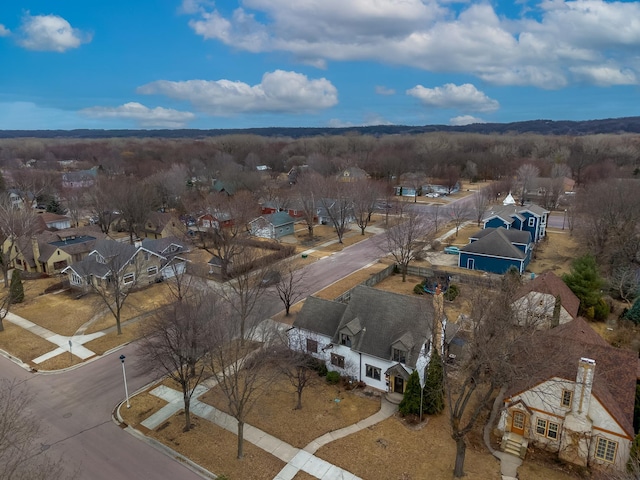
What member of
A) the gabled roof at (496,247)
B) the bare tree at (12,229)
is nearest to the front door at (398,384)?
the gabled roof at (496,247)

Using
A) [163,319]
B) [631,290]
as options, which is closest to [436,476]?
[163,319]

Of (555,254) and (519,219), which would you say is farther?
(519,219)

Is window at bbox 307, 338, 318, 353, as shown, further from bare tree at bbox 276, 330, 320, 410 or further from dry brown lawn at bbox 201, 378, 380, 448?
dry brown lawn at bbox 201, 378, 380, 448

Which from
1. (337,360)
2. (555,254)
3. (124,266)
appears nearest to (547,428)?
(337,360)

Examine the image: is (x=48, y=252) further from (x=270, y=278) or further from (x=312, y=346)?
(x=312, y=346)

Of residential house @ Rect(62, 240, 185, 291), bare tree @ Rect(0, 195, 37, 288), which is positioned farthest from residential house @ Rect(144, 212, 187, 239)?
bare tree @ Rect(0, 195, 37, 288)

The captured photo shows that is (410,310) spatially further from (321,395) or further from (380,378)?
(321,395)

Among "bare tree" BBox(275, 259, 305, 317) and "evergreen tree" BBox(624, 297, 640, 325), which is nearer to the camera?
"evergreen tree" BBox(624, 297, 640, 325)

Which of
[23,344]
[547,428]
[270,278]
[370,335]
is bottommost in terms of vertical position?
[23,344]
